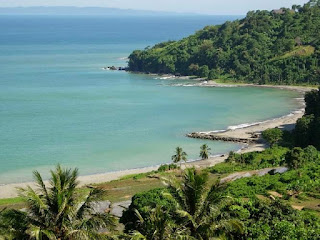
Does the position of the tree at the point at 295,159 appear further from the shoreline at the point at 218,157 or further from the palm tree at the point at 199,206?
the palm tree at the point at 199,206

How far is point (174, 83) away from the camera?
119m

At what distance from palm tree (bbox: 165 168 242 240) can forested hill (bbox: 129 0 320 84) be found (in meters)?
100

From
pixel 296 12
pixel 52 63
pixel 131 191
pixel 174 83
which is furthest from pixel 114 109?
pixel 296 12

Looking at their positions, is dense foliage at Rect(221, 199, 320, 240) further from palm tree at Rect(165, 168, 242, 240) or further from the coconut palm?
the coconut palm

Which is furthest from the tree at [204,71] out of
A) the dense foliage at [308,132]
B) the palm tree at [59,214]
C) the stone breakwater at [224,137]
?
the palm tree at [59,214]

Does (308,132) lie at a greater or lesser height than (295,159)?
lesser

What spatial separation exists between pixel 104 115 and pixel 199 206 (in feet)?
216

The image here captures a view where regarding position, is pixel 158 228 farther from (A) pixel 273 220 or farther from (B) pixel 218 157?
(B) pixel 218 157

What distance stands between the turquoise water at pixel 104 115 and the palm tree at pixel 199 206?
3767 cm

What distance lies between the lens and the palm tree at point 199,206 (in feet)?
51.2

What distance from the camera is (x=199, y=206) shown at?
624 inches

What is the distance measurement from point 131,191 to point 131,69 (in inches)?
4062

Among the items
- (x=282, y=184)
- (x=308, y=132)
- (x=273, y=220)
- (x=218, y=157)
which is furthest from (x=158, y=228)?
(x=308, y=132)

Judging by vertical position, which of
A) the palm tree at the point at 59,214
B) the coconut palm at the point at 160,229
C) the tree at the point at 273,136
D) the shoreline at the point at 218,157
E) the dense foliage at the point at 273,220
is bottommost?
the shoreline at the point at 218,157
